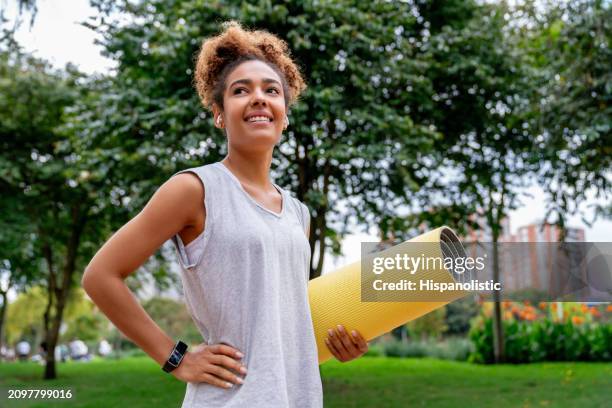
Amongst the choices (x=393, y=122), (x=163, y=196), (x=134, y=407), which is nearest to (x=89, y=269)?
(x=163, y=196)

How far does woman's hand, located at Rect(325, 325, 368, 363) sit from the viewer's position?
1.82 metres

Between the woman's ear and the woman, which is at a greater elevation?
the woman's ear

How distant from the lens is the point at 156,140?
27.0 feet

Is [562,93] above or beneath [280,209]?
above

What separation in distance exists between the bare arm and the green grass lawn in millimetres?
6763

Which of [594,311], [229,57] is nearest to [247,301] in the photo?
[229,57]

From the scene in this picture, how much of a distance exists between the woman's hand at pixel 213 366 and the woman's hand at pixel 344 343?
1.30 ft

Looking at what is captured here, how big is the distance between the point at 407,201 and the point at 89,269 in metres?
8.43

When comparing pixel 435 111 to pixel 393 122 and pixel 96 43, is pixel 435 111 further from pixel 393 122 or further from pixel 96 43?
pixel 96 43

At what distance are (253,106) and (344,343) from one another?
69 centimetres

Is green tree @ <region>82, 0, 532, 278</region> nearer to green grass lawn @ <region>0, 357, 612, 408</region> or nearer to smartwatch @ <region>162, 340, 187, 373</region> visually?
green grass lawn @ <region>0, 357, 612, 408</region>

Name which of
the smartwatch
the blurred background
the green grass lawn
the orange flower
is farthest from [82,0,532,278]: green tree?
the smartwatch

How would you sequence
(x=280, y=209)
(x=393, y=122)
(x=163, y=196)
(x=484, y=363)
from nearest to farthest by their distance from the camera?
(x=163, y=196) < (x=280, y=209) < (x=393, y=122) < (x=484, y=363)

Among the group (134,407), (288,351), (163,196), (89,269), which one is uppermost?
(163,196)
